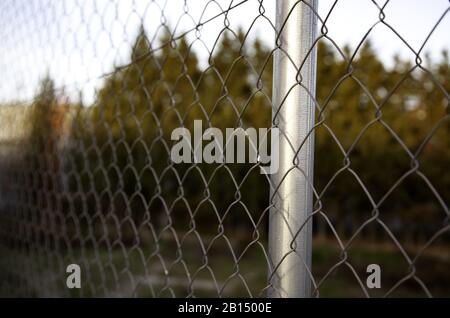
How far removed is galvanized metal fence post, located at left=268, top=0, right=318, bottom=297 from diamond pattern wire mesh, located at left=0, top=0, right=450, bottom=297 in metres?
0.03

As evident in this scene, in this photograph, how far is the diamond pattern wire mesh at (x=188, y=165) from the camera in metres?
1.11

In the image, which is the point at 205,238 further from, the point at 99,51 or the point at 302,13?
the point at 302,13

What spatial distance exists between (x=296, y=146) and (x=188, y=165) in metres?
5.35

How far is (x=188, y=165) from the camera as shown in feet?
20.3

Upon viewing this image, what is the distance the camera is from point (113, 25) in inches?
64.3

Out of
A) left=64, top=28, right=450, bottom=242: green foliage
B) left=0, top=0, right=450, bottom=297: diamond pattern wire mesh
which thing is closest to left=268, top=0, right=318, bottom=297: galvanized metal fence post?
left=0, top=0, right=450, bottom=297: diamond pattern wire mesh

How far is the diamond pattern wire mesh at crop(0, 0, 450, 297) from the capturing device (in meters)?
1.11

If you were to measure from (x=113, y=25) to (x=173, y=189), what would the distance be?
18.9 ft

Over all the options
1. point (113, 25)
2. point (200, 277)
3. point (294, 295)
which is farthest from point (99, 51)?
point (200, 277)
